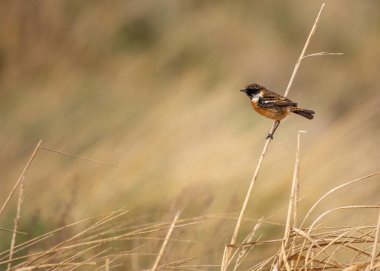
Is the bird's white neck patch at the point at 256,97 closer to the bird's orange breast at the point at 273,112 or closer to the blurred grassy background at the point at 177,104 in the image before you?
the bird's orange breast at the point at 273,112

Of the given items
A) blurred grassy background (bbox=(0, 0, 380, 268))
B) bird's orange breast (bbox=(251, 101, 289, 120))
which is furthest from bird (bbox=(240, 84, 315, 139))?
blurred grassy background (bbox=(0, 0, 380, 268))

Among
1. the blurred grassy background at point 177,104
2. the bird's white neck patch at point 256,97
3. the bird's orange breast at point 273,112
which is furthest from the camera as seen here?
the blurred grassy background at point 177,104

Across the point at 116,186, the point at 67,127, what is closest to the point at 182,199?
the point at 116,186

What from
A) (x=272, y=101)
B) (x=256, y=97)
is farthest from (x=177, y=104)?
(x=272, y=101)

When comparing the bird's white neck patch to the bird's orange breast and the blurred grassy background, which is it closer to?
the bird's orange breast

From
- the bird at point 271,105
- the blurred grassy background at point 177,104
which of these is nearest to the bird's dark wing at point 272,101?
the bird at point 271,105

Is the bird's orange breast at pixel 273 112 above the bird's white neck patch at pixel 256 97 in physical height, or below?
below

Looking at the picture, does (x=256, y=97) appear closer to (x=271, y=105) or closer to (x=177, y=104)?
(x=271, y=105)

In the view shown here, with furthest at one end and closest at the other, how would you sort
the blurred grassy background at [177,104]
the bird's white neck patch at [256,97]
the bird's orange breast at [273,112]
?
the blurred grassy background at [177,104] < the bird's white neck patch at [256,97] < the bird's orange breast at [273,112]

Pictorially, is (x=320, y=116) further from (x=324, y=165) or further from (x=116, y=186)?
(x=116, y=186)

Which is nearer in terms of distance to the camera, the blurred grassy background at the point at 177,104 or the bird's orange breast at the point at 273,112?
the bird's orange breast at the point at 273,112

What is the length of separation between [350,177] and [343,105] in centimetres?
221

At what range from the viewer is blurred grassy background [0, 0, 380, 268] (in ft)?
18.6

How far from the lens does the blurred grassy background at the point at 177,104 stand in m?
5.67
